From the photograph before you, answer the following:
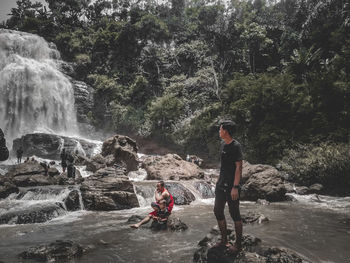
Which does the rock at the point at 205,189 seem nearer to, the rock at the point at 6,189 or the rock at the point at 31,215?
the rock at the point at 31,215

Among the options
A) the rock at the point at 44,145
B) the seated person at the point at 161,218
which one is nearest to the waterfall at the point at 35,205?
the seated person at the point at 161,218

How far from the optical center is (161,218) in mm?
6562

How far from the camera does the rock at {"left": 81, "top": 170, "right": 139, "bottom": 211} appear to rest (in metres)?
9.24

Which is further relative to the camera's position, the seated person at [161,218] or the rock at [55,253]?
the seated person at [161,218]

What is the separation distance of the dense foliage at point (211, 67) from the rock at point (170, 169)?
5.74 metres

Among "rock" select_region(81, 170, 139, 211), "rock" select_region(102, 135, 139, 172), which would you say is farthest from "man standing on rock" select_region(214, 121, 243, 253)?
"rock" select_region(102, 135, 139, 172)

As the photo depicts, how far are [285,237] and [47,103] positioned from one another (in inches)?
1108

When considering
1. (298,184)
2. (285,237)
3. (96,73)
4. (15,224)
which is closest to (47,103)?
(96,73)

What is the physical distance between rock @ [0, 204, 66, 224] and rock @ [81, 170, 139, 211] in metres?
1.22

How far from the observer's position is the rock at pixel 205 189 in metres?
12.7

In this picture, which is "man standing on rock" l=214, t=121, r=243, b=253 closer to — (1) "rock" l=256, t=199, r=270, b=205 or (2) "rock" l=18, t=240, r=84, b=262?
(2) "rock" l=18, t=240, r=84, b=262

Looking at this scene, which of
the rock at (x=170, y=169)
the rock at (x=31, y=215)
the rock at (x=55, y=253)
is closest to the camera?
the rock at (x=55, y=253)

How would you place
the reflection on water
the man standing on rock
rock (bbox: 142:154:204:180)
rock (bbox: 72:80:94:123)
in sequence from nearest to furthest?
the man standing on rock < the reflection on water < rock (bbox: 142:154:204:180) < rock (bbox: 72:80:94:123)

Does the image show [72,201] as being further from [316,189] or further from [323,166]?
[323,166]
